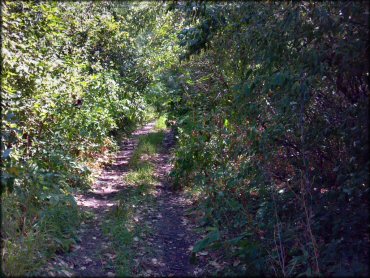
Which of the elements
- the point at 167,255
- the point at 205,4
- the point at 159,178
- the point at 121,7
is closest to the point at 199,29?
the point at 205,4

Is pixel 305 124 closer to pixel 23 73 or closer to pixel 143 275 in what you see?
pixel 143 275

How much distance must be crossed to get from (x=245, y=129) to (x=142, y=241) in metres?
2.00

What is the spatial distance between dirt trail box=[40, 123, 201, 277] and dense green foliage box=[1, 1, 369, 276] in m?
0.28

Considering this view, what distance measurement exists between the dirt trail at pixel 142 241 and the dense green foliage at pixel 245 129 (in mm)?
280

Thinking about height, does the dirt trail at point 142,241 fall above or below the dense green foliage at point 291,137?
below

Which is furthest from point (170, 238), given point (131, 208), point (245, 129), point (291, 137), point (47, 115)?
point (47, 115)

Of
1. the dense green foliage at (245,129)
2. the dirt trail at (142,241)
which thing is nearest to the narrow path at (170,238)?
the dirt trail at (142,241)

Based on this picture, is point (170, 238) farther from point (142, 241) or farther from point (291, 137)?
point (291, 137)

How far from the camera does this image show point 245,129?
619 centimetres

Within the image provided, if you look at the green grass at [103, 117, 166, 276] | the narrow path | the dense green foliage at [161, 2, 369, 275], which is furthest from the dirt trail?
the dense green foliage at [161, 2, 369, 275]

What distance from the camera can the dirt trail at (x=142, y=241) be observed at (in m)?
4.95

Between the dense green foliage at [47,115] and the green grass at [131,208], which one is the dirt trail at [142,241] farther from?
the dense green foliage at [47,115]

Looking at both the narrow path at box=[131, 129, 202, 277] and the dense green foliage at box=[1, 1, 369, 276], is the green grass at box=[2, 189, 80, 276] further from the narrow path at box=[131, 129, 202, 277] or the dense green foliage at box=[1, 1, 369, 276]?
the narrow path at box=[131, 129, 202, 277]

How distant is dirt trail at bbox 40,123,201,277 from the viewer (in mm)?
4953
